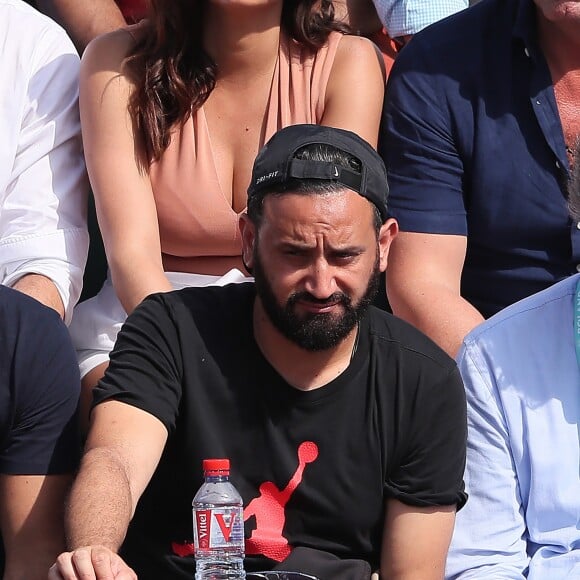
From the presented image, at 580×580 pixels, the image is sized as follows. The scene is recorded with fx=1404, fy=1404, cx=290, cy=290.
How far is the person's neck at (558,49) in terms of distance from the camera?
12.1 feet

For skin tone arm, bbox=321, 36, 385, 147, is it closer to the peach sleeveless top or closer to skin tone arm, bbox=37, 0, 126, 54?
the peach sleeveless top

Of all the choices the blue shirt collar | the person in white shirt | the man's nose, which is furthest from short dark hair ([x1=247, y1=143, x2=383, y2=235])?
the blue shirt collar

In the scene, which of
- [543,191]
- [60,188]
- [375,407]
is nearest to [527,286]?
[543,191]

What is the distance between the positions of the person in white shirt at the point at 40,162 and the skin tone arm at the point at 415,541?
1.05 m

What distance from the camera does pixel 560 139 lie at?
360 cm

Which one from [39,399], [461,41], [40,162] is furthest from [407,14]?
[39,399]

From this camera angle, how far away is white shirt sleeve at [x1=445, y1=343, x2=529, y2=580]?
2877 millimetres

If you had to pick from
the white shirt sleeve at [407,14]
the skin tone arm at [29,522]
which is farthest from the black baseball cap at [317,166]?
the white shirt sleeve at [407,14]

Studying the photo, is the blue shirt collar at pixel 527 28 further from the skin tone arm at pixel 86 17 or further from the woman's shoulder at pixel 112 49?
the skin tone arm at pixel 86 17

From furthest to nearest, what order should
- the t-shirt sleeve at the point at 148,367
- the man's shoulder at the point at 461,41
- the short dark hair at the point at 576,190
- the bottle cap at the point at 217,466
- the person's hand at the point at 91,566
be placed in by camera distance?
1. the man's shoulder at the point at 461,41
2. the short dark hair at the point at 576,190
3. the t-shirt sleeve at the point at 148,367
4. the bottle cap at the point at 217,466
5. the person's hand at the point at 91,566

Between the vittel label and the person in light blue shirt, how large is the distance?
525 millimetres

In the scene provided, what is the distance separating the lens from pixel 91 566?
2.36 m

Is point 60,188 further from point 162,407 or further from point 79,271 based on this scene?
point 162,407

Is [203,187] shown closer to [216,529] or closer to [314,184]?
[314,184]
